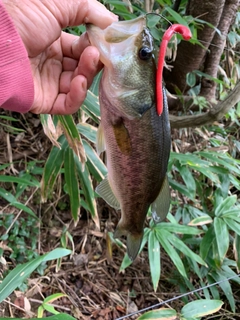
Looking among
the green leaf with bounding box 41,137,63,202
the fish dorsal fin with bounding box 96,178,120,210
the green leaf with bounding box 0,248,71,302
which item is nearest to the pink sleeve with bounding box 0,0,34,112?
the fish dorsal fin with bounding box 96,178,120,210

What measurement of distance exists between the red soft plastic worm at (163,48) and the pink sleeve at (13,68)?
0.36 m

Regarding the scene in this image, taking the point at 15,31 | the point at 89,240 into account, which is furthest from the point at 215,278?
the point at 15,31

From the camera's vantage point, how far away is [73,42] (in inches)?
49.1

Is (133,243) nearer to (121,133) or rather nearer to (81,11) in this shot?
(121,133)

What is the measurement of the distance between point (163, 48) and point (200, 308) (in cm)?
135

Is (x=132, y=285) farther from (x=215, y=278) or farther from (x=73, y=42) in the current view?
(x=73, y=42)

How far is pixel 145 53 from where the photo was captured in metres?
0.99

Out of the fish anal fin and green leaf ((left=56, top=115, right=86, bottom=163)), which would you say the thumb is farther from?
green leaf ((left=56, top=115, right=86, bottom=163))

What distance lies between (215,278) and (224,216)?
1.43ft

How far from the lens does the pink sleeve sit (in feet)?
3.06

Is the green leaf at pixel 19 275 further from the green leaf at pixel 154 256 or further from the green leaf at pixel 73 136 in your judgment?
the green leaf at pixel 154 256

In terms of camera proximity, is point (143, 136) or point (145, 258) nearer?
point (143, 136)

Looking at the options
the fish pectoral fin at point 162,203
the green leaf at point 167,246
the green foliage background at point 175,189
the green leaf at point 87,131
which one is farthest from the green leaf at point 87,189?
the fish pectoral fin at point 162,203

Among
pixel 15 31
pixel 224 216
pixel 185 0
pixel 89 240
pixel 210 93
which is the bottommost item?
pixel 89 240
